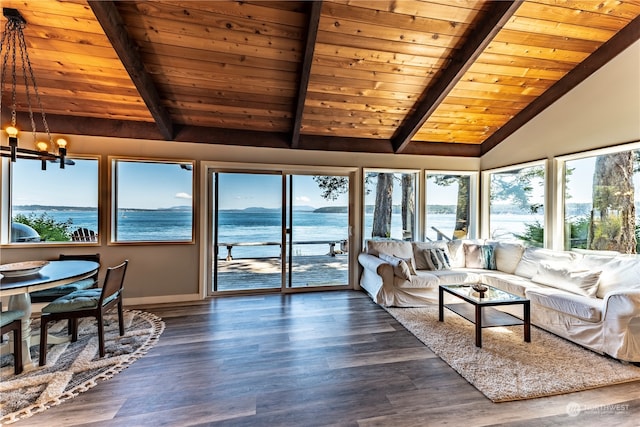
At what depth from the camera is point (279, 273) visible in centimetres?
534

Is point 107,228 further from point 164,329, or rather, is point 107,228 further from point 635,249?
point 635,249

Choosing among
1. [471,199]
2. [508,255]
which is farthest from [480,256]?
[471,199]

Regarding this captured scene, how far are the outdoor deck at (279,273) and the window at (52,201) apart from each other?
6.72 ft

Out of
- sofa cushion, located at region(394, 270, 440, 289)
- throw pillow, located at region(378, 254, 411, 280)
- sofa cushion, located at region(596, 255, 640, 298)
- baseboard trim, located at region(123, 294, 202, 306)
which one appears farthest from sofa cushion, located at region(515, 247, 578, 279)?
baseboard trim, located at region(123, 294, 202, 306)

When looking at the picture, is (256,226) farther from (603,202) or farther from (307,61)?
(603,202)

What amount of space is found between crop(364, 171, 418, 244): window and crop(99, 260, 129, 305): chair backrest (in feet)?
11.6

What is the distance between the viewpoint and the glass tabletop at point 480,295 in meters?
2.93

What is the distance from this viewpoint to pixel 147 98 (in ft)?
10.7

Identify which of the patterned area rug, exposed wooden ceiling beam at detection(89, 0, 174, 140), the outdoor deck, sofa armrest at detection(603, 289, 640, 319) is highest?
exposed wooden ceiling beam at detection(89, 0, 174, 140)

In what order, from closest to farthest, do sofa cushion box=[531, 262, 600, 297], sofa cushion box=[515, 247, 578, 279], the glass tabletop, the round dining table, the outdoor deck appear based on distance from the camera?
1. the round dining table
2. the glass tabletop
3. sofa cushion box=[531, 262, 600, 297]
4. sofa cushion box=[515, 247, 578, 279]
5. the outdoor deck

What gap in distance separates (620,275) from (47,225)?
A: 22.2 ft

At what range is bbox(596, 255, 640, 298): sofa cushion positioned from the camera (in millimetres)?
2805

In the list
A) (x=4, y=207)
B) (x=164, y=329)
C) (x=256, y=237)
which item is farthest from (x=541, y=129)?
(x=4, y=207)

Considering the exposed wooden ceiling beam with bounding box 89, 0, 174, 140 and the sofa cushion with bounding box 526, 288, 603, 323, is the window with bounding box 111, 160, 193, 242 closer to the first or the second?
the exposed wooden ceiling beam with bounding box 89, 0, 174, 140
